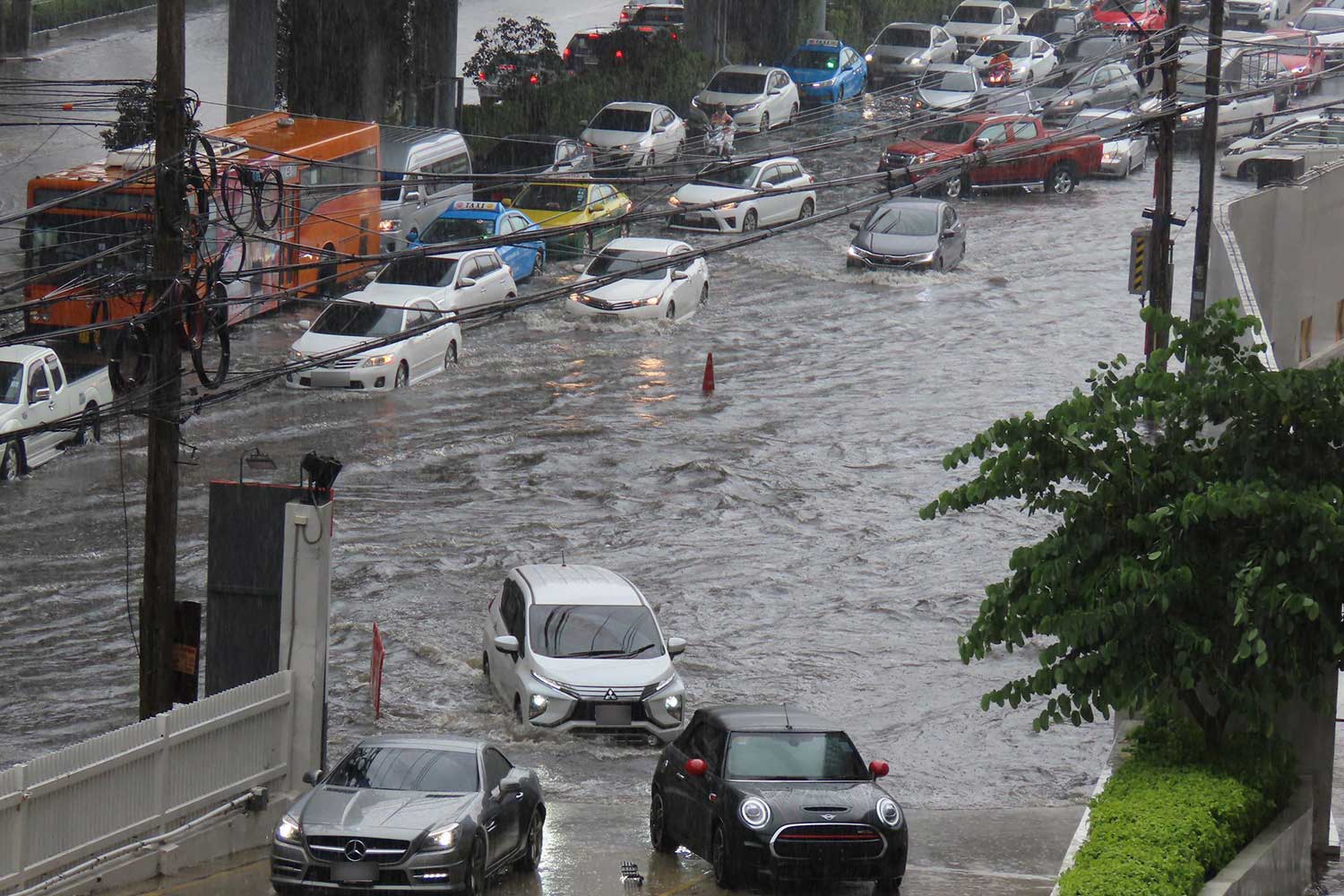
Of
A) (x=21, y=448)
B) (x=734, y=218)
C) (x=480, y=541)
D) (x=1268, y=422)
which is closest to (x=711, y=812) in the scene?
(x=1268, y=422)

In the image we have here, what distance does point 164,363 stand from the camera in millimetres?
14195

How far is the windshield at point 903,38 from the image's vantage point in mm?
58344

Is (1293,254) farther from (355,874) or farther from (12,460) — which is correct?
(355,874)

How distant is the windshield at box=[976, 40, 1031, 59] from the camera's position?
56750 millimetres

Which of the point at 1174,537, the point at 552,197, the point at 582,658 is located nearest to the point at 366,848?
the point at 1174,537

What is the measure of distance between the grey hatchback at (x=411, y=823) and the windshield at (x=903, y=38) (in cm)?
4852

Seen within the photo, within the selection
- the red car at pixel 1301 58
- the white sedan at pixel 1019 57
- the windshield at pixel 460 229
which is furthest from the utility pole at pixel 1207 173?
the red car at pixel 1301 58

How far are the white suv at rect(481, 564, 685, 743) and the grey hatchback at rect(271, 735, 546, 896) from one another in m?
3.73

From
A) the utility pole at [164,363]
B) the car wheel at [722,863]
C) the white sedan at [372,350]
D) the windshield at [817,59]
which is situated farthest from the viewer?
the windshield at [817,59]

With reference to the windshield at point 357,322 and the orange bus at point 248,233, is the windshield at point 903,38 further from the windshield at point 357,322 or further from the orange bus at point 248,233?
the windshield at point 357,322

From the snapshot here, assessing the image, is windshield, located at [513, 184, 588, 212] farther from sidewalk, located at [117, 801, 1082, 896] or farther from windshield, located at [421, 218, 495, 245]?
sidewalk, located at [117, 801, 1082, 896]

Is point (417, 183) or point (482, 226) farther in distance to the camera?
point (417, 183)

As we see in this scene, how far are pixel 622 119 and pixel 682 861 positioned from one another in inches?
1356

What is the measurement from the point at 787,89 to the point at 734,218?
12096 mm
